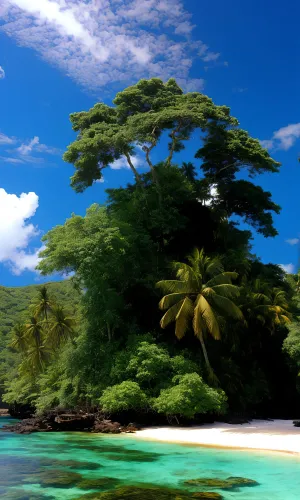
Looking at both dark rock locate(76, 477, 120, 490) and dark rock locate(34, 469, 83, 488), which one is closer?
dark rock locate(76, 477, 120, 490)

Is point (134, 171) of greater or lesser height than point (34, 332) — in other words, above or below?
above

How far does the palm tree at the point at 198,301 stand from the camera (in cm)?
1914

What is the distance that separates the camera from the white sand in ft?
45.0

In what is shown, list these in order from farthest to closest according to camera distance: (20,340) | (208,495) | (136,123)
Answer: (20,340) < (136,123) < (208,495)

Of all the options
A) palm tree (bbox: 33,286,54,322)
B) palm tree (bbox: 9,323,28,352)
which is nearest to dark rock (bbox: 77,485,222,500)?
palm tree (bbox: 33,286,54,322)

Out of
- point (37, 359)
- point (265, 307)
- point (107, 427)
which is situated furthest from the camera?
point (37, 359)

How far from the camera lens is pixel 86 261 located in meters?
20.1

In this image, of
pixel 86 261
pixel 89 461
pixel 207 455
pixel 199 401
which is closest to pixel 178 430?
pixel 199 401

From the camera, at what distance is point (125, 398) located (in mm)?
17875

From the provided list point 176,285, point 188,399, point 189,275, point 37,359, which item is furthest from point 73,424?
point 37,359

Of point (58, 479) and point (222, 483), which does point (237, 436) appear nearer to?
point (222, 483)

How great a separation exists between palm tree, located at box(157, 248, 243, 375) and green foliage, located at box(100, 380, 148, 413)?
9.71 ft

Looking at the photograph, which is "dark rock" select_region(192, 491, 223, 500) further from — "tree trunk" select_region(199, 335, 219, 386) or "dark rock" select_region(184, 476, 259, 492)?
"tree trunk" select_region(199, 335, 219, 386)

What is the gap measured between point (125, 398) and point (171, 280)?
18.3 feet
